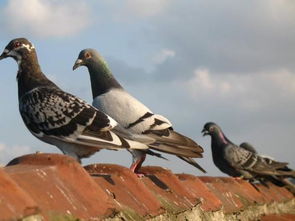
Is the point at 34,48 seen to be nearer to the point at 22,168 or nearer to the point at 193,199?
the point at 193,199

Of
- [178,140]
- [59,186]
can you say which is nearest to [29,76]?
[178,140]

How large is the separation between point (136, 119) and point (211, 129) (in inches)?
356

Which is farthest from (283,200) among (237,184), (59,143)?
(59,143)

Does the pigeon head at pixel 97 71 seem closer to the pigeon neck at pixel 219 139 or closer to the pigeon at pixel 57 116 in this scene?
the pigeon at pixel 57 116

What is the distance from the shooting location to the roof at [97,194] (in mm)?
1892

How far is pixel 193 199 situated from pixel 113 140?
3.61 ft

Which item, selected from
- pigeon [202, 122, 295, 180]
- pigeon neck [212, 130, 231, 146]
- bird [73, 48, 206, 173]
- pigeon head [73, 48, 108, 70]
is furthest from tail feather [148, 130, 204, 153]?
pigeon neck [212, 130, 231, 146]

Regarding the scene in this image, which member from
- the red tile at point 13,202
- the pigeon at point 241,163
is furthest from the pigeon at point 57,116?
the pigeon at point 241,163

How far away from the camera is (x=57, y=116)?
16.4 ft

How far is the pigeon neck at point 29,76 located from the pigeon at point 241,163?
7629 mm

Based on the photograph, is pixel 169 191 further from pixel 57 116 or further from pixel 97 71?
pixel 97 71

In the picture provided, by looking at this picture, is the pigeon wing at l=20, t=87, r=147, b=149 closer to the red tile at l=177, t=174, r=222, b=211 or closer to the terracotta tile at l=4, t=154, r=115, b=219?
the red tile at l=177, t=174, r=222, b=211

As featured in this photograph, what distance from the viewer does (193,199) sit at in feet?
11.5

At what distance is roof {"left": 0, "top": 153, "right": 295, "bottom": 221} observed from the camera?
189 cm
